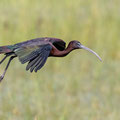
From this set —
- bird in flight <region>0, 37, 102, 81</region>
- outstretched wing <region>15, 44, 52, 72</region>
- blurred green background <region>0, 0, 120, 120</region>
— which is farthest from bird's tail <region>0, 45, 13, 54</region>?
blurred green background <region>0, 0, 120, 120</region>

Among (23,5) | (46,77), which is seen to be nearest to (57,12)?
(23,5)

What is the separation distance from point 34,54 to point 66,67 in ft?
14.1

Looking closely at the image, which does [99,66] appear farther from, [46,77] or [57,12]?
[57,12]

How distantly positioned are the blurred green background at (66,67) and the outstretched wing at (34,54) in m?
2.04

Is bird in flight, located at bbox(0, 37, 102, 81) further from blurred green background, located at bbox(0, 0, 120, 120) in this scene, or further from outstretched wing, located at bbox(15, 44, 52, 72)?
blurred green background, located at bbox(0, 0, 120, 120)

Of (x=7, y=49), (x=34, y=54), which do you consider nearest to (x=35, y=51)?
(x=34, y=54)

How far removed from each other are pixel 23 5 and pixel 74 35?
1.30 meters

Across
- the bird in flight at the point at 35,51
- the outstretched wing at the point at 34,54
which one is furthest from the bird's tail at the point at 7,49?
the outstretched wing at the point at 34,54

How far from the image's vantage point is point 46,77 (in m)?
8.52

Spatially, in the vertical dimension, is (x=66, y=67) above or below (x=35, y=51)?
above

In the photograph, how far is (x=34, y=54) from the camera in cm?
461

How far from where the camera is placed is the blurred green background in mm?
7410

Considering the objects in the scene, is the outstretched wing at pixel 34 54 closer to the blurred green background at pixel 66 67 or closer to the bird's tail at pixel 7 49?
the bird's tail at pixel 7 49

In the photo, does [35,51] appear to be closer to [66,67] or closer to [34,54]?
[34,54]
